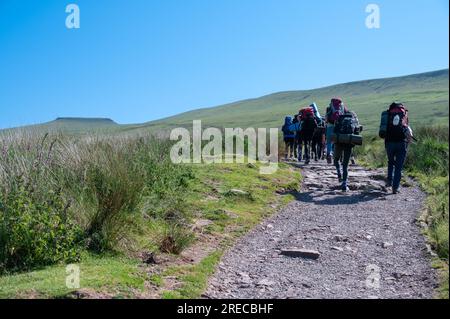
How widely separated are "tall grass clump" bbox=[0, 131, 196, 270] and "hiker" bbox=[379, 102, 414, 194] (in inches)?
193

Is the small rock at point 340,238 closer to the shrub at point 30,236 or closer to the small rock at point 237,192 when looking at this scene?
the small rock at point 237,192

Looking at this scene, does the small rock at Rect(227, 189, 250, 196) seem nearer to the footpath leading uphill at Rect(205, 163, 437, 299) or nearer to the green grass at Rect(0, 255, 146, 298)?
the footpath leading uphill at Rect(205, 163, 437, 299)

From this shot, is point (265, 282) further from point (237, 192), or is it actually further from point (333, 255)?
point (237, 192)

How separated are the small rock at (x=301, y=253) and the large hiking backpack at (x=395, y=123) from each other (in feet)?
16.8

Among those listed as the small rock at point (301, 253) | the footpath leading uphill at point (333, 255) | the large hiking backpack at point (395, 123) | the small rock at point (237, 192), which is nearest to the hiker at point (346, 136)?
the large hiking backpack at point (395, 123)

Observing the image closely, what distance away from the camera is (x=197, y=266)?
564 centimetres

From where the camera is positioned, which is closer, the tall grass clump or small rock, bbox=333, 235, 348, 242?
the tall grass clump

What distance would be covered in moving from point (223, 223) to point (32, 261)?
10.5 ft

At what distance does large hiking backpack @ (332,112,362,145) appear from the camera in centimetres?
1100

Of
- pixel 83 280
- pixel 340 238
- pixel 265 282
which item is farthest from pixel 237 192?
pixel 83 280

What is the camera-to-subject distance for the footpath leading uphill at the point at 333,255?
16.4 ft

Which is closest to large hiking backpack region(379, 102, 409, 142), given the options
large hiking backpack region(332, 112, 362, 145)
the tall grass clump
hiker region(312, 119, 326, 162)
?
large hiking backpack region(332, 112, 362, 145)

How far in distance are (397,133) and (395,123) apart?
0.25m

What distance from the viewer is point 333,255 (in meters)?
6.26
